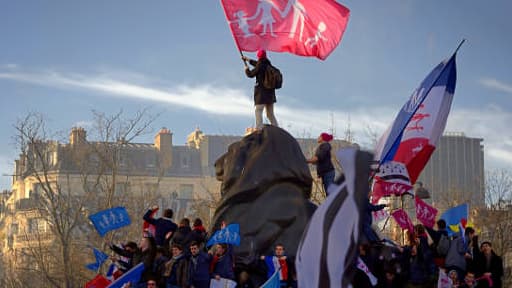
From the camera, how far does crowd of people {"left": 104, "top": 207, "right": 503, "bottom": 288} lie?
17.2m

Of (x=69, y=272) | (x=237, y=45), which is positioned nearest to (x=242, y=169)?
(x=237, y=45)

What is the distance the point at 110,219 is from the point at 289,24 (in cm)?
621

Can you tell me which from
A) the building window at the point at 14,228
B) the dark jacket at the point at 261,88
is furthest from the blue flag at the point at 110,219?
the building window at the point at 14,228

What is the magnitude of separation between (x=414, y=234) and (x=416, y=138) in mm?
4750

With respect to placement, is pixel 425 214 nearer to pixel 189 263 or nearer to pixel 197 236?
pixel 197 236

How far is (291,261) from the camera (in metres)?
18.3

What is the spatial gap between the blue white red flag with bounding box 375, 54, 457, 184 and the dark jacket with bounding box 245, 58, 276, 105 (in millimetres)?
3568

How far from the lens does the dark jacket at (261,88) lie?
68.6ft

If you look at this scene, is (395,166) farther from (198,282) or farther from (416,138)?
(198,282)

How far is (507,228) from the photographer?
45.9 metres

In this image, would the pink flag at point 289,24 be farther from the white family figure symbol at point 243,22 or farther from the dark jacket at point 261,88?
the dark jacket at point 261,88

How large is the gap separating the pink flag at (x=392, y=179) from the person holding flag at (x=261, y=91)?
2613mm

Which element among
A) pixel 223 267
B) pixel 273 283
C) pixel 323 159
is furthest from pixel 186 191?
pixel 273 283

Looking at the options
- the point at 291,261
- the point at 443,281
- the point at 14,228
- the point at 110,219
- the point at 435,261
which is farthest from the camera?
the point at 14,228
